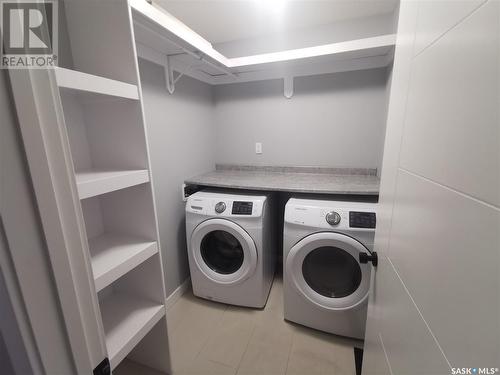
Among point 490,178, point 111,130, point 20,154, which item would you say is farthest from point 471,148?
point 111,130

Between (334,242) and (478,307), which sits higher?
(478,307)

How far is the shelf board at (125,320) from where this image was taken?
0.93 metres

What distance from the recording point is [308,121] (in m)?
2.06

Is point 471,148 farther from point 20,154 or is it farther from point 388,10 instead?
point 388,10

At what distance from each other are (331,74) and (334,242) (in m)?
1.46

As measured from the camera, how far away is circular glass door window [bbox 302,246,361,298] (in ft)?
4.67

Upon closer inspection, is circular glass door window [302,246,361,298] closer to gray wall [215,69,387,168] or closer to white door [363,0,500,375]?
white door [363,0,500,375]

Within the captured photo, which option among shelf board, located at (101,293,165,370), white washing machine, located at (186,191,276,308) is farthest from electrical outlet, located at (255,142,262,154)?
shelf board, located at (101,293,165,370)

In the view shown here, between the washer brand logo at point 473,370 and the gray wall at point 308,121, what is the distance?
1769 mm

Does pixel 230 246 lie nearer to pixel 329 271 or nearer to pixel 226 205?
pixel 226 205

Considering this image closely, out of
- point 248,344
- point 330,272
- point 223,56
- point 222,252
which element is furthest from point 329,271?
point 223,56

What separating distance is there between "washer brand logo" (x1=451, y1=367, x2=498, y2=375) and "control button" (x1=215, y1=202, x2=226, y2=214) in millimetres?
1324

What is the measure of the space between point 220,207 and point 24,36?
1326mm

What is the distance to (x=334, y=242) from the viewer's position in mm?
1322
